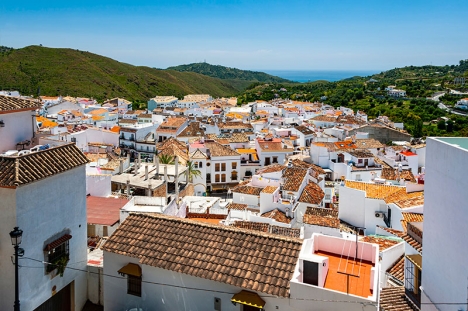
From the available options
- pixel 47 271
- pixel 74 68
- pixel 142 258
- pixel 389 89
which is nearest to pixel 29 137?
pixel 47 271

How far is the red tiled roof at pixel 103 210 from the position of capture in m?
18.0

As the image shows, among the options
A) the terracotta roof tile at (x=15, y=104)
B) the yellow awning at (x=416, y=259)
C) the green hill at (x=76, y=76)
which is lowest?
the yellow awning at (x=416, y=259)

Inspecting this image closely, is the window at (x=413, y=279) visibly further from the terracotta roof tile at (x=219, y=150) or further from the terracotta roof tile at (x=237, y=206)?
the terracotta roof tile at (x=219, y=150)

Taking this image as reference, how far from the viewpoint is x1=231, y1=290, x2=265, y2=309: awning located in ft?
30.3

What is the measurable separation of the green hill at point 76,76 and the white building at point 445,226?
109611 mm

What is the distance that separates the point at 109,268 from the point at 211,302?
3174mm

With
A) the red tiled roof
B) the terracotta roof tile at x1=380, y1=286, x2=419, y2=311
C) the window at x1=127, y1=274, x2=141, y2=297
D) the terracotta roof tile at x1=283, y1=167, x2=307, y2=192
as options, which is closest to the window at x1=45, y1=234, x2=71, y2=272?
the window at x1=127, y1=274, x2=141, y2=297

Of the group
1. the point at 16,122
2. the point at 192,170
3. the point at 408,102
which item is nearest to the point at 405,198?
the point at 16,122

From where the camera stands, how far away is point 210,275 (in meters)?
9.79

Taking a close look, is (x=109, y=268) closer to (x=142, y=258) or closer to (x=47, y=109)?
(x=142, y=258)

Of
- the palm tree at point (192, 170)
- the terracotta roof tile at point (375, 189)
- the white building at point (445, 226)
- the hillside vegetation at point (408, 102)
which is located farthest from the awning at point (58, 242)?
the hillside vegetation at point (408, 102)

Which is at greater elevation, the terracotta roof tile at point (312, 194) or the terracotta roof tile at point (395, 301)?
the terracotta roof tile at point (395, 301)

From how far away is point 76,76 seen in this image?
121m

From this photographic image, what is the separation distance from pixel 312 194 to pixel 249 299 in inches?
833
